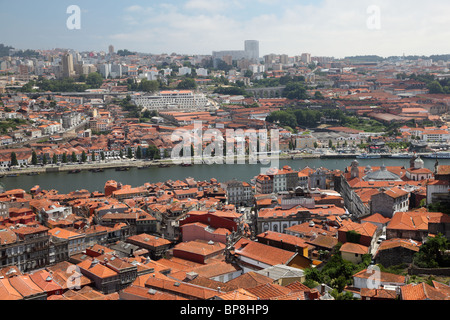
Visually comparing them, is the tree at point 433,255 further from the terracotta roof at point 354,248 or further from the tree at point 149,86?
the tree at point 149,86

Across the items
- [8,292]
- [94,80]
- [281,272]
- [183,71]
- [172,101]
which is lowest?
[281,272]

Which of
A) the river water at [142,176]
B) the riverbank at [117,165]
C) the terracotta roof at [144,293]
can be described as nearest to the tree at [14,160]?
the riverbank at [117,165]

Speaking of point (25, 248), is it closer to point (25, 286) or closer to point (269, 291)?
point (25, 286)

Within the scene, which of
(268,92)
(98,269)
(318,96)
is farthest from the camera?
(268,92)

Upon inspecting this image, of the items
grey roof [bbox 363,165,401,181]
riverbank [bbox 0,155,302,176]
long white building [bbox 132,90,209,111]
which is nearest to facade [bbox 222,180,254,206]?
grey roof [bbox 363,165,401,181]

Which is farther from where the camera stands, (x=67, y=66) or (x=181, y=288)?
(x=67, y=66)

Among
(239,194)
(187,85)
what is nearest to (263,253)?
(239,194)
